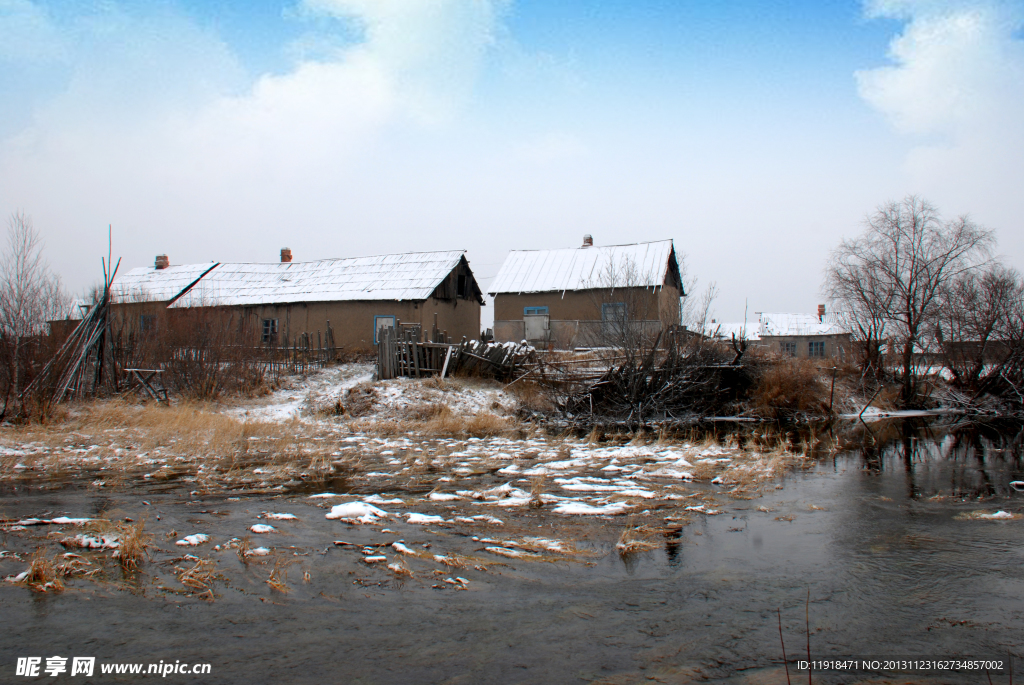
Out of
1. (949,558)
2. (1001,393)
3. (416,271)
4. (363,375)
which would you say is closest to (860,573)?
(949,558)

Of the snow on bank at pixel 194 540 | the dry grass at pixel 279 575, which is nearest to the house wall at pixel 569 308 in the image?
the snow on bank at pixel 194 540

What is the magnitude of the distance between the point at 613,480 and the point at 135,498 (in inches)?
237

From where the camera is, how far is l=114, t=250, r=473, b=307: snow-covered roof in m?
26.8

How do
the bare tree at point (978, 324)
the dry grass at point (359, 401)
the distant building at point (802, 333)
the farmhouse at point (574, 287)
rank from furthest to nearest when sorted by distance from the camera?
the distant building at point (802, 333) → the farmhouse at point (574, 287) → the bare tree at point (978, 324) → the dry grass at point (359, 401)

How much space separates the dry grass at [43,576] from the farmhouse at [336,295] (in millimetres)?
19104

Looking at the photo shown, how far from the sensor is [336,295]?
1063 inches

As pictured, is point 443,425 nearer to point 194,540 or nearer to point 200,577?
point 194,540

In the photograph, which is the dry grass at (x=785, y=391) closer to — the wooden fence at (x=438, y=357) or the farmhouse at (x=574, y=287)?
the wooden fence at (x=438, y=357)

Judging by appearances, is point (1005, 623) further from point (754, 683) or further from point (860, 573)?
point (754, 683)

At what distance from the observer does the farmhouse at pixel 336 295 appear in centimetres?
2616

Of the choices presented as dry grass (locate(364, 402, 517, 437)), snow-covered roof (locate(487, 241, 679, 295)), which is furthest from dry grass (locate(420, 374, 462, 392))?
snow-covered roof (locate(487, 241, 679, 295))

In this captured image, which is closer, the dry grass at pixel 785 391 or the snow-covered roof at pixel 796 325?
the dry grass at pixel 785 391

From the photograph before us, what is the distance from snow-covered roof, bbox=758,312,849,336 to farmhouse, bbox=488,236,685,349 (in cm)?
2631

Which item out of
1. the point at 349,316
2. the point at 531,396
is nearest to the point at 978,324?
the point at 531,396
